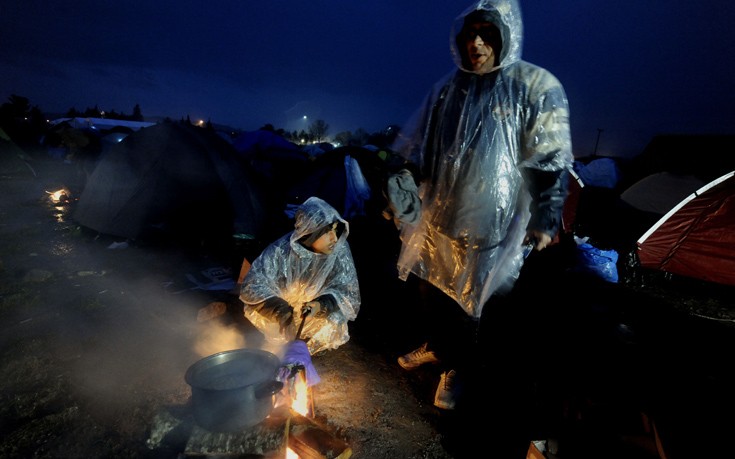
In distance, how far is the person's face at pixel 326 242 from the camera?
11.5 feet

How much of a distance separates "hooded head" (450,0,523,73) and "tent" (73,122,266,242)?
20.2ft

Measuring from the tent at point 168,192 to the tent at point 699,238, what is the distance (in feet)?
28.3

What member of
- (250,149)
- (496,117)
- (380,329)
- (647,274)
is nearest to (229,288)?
(380,329)

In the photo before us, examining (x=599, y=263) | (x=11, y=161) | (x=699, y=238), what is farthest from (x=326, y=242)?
(x=11, y=161)

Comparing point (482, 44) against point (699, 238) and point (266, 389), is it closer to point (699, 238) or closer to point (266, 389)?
point (266, 389)

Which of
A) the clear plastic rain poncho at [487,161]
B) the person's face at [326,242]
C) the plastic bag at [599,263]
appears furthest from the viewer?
the plastic bag at [599,263]

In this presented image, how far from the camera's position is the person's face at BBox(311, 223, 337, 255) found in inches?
138

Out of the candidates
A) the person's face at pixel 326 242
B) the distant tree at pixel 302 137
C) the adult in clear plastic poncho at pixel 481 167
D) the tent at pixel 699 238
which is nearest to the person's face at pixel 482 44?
the adult in clear plastic poncho at pixel 481 167

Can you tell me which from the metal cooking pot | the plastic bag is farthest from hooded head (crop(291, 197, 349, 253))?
the plastic bag

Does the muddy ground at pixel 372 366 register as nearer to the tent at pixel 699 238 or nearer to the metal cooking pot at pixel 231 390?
the metal cooking pot at pixel 231 390

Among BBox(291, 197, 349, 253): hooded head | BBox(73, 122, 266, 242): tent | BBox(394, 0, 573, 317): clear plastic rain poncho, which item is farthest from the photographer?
BBox(73, 122, 266, 242): tent

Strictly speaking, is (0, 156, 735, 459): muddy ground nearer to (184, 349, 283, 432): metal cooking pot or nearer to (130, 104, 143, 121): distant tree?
(184, 349, 283, 432): metal cooking pot

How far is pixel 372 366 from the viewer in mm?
3613

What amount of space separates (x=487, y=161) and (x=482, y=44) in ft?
2.84
